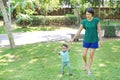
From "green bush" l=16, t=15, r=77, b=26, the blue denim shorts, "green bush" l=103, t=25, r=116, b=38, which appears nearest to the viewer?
the blue denim shorts

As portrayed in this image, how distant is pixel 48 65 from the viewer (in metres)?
8.93

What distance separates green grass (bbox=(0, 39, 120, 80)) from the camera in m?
7.47

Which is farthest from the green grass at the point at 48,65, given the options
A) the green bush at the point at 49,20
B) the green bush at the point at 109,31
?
the green bush at the point at 49,20

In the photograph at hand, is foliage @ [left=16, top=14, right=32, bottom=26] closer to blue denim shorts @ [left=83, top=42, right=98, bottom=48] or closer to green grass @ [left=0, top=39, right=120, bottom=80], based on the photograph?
green grass @ [left=0, top=39, right=120, bottom=80]

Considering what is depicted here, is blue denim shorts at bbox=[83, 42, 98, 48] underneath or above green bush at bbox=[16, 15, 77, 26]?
above

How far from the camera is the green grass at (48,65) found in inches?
294

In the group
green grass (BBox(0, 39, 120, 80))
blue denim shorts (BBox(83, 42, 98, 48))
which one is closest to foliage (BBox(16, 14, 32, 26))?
green grass (BBox(0, 39, 120, 80))

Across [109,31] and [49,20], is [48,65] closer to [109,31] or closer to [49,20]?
[109,31]

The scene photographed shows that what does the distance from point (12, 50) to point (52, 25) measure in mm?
12773

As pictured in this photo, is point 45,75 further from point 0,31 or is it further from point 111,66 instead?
point 0,31

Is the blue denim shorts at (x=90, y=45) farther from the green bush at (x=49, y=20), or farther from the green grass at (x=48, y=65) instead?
the green bush at (x=49, y=20)

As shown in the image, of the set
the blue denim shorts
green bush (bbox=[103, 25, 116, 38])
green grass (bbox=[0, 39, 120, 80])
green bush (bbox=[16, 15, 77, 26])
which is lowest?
green bush (bbox=[16, 15, 77, 26])

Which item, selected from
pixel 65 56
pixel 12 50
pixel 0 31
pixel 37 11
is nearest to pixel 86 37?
pixel 65 56

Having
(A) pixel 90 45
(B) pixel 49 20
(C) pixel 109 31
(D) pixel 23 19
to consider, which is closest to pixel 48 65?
(A) pixel 90 45
